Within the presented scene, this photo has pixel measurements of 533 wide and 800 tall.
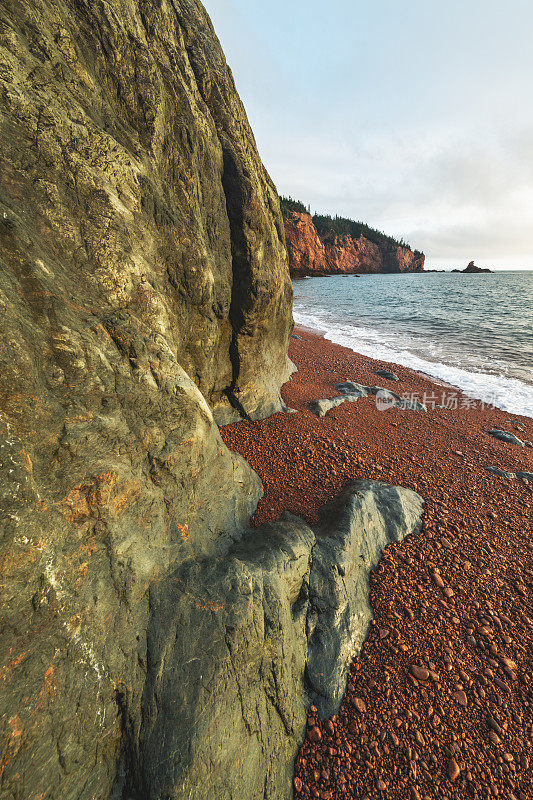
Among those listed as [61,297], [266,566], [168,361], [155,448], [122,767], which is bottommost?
[122,767]

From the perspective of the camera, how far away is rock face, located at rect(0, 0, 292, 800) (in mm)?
2033

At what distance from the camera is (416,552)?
480cm

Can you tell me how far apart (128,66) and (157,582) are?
21.9ft

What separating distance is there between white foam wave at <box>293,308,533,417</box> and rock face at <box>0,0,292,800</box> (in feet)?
38.4

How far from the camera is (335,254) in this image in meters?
125

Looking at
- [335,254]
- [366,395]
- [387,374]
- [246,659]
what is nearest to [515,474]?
[366,395]

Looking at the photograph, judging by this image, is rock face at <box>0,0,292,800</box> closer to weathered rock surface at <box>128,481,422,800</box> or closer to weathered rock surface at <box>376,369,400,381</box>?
weathered rock surface at <box>128,481,422,800</box>

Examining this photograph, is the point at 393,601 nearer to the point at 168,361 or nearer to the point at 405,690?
the point at 405,690

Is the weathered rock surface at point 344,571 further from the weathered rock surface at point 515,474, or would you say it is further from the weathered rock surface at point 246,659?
the weathered rock surface at point 515,474

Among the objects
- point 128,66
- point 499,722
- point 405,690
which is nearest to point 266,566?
point 405,690

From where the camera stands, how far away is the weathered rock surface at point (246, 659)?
231 centimetres

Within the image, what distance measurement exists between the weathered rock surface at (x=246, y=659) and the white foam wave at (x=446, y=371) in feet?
36.7

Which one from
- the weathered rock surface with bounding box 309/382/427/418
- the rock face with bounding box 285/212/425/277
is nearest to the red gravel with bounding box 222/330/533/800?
the weathered rock surface with bounding box 309/382/427/418

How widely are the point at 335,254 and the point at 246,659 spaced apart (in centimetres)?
14127
